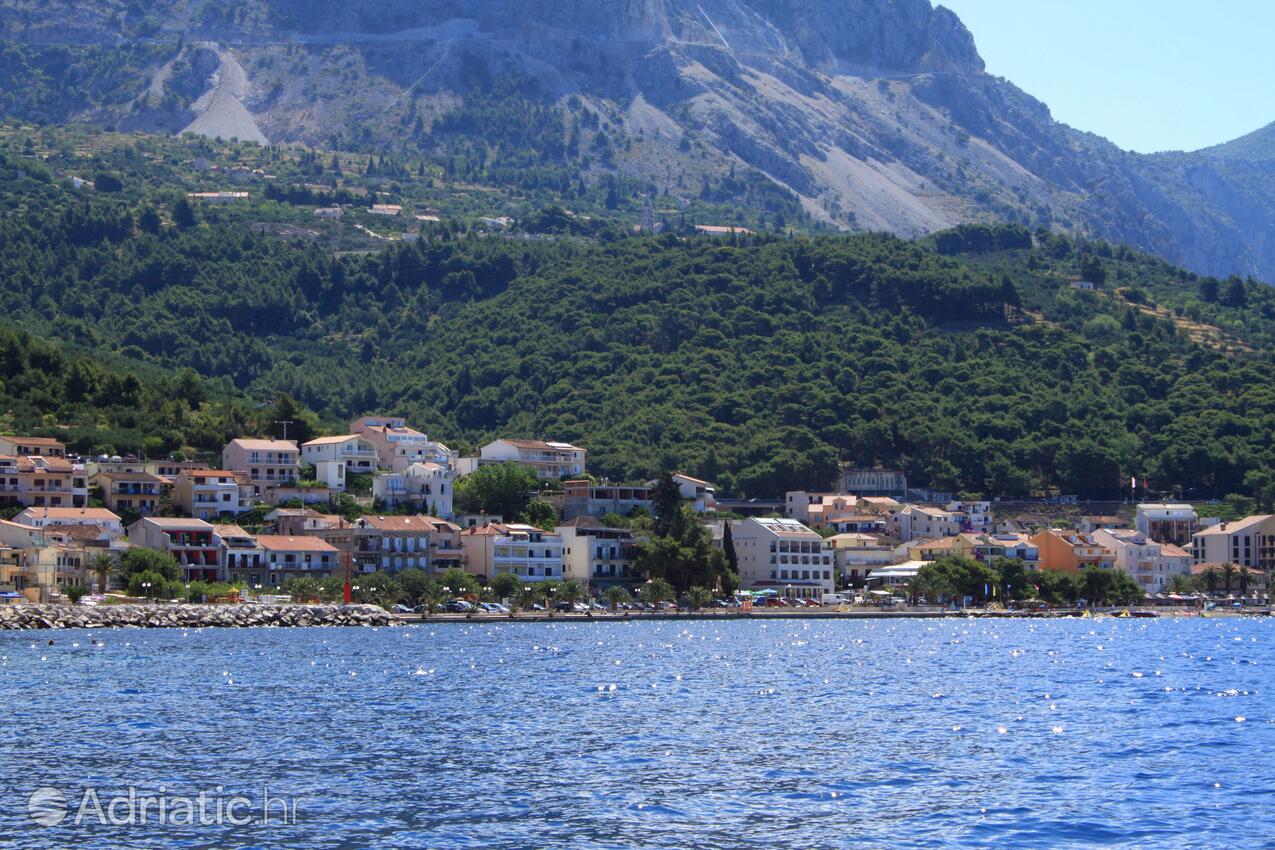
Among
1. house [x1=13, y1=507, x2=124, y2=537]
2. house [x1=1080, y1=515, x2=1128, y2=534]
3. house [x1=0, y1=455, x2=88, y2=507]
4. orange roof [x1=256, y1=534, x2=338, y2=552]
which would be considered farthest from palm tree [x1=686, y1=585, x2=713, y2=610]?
house [x1=1080, y1=515, x2=1128, y2=534]

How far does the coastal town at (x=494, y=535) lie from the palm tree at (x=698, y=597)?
3.8 inches

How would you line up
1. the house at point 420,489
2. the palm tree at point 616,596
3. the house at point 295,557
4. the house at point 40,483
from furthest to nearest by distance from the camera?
the house at point 420,489 → the palm tree at point 616,596 → the house at point 40,483 → the house at point 295,557

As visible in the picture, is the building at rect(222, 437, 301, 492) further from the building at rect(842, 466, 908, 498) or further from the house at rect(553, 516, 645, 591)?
the building at rect(842, 466, 908, 498)

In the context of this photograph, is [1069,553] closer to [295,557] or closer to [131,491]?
[295,557]

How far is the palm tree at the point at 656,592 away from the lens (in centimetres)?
10912

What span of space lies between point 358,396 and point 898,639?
98.2 metres

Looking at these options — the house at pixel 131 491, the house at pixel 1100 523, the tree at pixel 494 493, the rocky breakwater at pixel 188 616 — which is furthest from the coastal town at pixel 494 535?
the rocky breakwater at pixel 188 616

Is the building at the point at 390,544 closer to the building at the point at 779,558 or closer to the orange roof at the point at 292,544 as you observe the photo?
the orange roof at the point at 292,544

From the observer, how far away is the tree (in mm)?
124938

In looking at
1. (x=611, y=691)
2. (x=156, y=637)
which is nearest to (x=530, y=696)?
(x=611, y=691)

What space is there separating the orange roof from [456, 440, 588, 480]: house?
2663 cm

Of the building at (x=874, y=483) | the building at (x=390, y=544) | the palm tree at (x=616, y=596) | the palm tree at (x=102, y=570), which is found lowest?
the palm tree at (x=616, y=596)

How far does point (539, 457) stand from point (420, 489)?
17087 mm

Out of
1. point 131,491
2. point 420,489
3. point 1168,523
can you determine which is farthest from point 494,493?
point 1168,523
